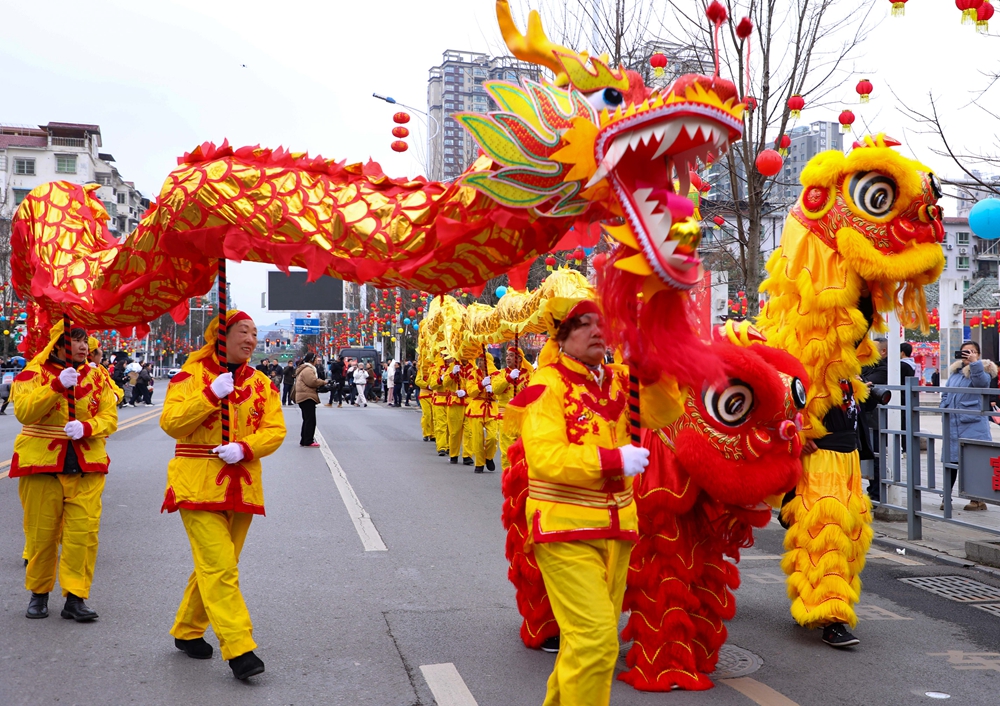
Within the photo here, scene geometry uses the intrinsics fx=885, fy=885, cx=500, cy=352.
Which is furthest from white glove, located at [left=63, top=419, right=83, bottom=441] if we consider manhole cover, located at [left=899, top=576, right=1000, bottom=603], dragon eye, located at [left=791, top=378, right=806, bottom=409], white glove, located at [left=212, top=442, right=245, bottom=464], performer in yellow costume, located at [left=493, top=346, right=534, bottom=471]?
performer in yellow costume, located at [left=493, top=346, right=534, bottom=471]

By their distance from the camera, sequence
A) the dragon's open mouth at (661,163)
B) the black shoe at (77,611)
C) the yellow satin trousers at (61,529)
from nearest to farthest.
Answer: the dragon's open mouth at (661,163) < the black shoe at (77,611) < the yellow satin trousers at (61,529)

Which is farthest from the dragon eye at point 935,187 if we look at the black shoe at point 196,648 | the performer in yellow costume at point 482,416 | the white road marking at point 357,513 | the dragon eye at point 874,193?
the performer in yellow costume at point 482,416

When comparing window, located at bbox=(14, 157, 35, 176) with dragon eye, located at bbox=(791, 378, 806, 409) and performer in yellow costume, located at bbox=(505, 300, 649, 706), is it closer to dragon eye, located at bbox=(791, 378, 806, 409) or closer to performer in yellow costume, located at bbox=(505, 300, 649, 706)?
dragon eye, located at bbox=(791, 378, 806, 409)

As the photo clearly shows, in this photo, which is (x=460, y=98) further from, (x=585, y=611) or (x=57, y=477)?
(x=585, y=611)

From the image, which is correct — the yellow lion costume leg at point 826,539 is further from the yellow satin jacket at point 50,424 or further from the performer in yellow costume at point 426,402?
the performer in yellow costume at point 426,402

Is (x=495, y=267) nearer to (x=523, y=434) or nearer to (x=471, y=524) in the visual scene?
(x=523, y=434)

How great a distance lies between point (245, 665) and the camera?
4289mm

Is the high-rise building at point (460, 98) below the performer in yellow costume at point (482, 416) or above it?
above

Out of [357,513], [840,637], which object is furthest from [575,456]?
[357,513]

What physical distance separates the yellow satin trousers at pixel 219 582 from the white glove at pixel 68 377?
1.65 m

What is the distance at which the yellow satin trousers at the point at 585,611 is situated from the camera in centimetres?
333

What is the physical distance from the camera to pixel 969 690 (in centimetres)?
433

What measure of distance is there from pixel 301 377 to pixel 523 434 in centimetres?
1330

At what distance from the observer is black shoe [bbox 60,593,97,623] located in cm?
533
